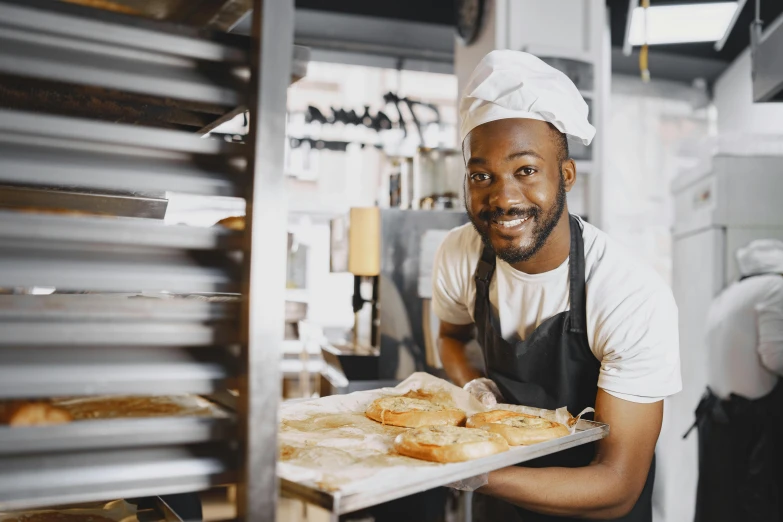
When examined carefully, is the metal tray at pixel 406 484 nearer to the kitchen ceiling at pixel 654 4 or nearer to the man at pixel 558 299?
the man at pixel 558 299

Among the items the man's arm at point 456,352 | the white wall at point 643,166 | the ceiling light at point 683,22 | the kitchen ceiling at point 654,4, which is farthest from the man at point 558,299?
the white wall at point 643,166

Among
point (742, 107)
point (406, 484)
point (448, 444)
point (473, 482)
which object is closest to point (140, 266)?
point (406, 484)

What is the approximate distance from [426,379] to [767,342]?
232 centimetres

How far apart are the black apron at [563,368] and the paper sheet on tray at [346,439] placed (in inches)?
6.5

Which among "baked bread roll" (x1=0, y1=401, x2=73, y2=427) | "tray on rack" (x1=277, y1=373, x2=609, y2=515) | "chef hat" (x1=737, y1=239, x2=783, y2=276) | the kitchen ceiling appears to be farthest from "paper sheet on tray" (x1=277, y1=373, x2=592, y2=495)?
the kitchen ceiling

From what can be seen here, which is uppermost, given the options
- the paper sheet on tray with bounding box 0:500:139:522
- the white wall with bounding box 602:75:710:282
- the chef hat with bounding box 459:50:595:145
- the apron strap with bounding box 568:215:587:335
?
the white wall with bounding box 602:75:710:282

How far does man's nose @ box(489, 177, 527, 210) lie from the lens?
1.64 metres

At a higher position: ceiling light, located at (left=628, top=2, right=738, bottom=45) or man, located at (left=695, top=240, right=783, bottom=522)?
ceiling light, located at (left=628, top=2, right=738, bottom=45)

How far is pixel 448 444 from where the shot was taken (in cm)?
110

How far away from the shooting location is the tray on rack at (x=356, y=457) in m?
0.91

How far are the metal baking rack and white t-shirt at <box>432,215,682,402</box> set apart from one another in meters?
1.09

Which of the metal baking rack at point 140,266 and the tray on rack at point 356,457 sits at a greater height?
the metal baking rack at point 140,266

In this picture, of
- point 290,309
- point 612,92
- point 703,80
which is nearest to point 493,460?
point 290,309

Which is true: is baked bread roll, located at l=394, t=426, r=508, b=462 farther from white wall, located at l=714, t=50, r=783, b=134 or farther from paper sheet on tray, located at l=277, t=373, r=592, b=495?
white wall, located at l=714, t=50, r=783, b=134
